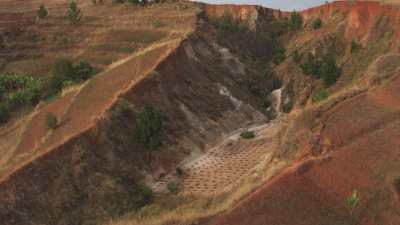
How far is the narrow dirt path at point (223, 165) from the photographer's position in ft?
62.8

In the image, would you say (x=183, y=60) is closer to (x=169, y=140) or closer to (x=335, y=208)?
(x=169, y=140)

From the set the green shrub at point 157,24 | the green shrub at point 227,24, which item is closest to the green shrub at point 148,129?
the green shrub at point 157,24

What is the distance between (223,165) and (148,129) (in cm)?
372

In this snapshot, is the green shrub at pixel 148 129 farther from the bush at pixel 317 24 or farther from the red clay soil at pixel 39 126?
the bush at pixel 317 24

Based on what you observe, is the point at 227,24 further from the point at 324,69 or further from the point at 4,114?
the point at 4,114

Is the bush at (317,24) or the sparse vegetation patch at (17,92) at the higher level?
the bush at (317,24)

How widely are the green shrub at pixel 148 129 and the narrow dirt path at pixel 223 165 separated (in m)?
1.58

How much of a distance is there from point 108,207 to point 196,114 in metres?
8.54

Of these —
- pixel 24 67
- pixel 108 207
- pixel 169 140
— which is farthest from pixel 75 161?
pixel 24 67

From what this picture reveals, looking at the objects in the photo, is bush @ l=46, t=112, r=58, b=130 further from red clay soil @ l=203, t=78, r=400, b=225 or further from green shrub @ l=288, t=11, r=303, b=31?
green shrub @ l=288, t=11, r=303, b=31

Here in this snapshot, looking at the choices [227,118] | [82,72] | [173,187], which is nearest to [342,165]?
[173,187]

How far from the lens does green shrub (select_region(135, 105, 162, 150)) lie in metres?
20.5

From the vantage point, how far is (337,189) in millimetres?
9469

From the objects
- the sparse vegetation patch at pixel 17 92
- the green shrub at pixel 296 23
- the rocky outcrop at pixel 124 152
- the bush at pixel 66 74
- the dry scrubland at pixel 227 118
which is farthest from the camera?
the green shrub at pixel 296 23
